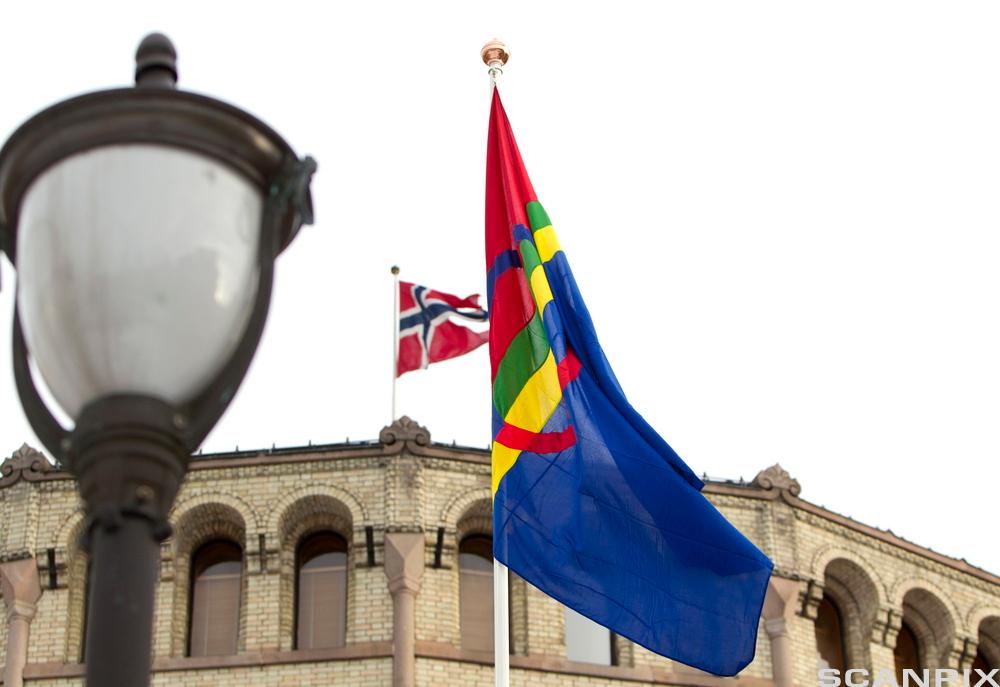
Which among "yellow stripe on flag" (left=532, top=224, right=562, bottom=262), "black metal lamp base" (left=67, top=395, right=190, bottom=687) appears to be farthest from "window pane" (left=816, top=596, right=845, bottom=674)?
"black metal lamp base" (left=67, top=395, right=190, bottom=687)

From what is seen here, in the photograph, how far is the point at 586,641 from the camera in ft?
107

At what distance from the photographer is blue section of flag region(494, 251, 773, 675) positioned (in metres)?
19.6

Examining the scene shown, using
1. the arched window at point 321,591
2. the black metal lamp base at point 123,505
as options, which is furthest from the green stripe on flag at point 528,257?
the black metal lamp base at point 123,505

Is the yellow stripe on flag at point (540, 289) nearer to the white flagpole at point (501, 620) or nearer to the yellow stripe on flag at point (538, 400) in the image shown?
the yellow stripe on flag at point (538, 400)

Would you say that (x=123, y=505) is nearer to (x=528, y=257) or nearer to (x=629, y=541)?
(x=629, y=541)

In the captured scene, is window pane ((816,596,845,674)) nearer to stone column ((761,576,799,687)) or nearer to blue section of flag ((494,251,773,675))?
stone column ((761,576,799,687))

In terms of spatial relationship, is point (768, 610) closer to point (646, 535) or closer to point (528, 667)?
point (528, 667)

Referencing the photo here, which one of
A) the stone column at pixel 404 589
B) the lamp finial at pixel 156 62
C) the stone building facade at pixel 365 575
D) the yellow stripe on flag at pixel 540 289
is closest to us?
the lamp finial at pixel 156 62

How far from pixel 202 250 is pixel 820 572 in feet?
98.4

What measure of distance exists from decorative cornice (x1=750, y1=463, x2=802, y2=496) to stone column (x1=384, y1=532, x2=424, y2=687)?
6.66m

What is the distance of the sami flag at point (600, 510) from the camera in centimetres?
1964

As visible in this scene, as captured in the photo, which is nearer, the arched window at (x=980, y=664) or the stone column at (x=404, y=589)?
the stone column at (x=404, y=589)

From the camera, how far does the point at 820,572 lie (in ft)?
113

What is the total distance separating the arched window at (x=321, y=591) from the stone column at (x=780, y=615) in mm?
7695
